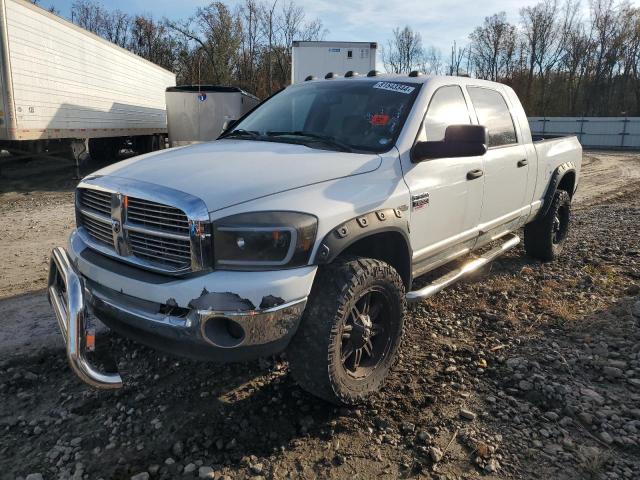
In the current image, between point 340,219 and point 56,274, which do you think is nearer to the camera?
point 340,219

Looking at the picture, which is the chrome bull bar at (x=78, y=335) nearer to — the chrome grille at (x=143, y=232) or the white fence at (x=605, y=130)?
the chrome grille at (x=143, y=232)

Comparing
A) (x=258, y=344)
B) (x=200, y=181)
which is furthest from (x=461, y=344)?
(x=200, y=181)

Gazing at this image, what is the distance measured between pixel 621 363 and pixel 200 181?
10.3ft

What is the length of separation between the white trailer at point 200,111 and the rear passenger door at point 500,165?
10510mm

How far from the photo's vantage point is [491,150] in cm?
440

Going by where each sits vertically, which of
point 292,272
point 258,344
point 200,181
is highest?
point 200,181

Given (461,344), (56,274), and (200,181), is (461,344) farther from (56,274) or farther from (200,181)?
(56,274)

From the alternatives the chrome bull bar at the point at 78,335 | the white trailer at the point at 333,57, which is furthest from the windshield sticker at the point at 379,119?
the white trailer at the point at 333,57

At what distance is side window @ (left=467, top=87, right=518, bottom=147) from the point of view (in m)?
4.41

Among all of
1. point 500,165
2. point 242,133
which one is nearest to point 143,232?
point 242,133

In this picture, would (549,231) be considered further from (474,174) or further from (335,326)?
(335,326)

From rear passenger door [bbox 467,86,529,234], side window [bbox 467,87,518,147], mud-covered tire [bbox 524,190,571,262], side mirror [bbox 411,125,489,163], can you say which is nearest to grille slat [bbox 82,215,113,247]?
side mirror [bbox 411,125,489,163]

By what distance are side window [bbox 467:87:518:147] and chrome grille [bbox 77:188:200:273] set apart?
2.97 meters

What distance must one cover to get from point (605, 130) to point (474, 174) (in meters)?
34.2
